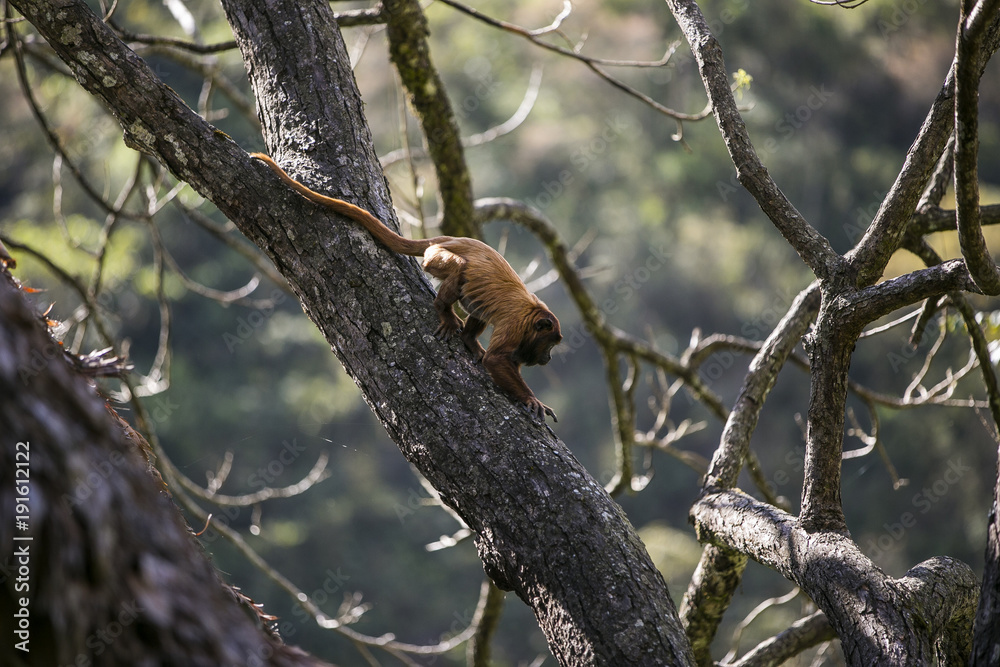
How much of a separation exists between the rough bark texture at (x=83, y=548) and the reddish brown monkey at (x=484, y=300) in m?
1.24

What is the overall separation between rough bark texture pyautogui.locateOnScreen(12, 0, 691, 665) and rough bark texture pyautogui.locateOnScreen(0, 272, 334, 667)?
2.83ft

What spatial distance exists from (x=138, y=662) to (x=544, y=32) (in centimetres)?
301

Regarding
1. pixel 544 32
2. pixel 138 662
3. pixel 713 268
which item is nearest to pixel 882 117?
pixel 713 268

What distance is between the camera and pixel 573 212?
54.4ft

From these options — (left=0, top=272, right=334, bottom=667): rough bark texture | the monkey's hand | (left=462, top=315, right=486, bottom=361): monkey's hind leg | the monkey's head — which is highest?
the monkey's head

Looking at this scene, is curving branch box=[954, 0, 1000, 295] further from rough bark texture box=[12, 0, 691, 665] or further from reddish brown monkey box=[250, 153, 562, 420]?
reddish brown monkey box=[250, 153, 562, 420]

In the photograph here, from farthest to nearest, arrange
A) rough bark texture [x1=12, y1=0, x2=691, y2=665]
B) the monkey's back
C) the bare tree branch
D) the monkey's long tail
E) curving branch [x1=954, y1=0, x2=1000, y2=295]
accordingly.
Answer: the monkey's back < the monkey's long tail < the bare tree branch < rough bark texture [x1=12, y1=0, x2=691, y2=665] < curving branch [x1=954, y1=0, x2=1000, y2=295]

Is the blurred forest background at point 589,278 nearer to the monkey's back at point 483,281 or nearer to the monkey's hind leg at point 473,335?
the monkey's back at point 483,281

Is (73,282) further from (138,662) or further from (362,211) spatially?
(138,662)

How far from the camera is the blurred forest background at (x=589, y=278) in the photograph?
35.6 feet

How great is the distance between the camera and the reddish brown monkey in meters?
2.41

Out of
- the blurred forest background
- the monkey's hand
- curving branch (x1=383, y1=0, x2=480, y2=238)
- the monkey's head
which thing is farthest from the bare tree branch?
the blurred forest background

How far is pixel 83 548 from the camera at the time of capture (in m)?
1.10

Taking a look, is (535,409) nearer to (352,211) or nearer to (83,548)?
(352,211)
